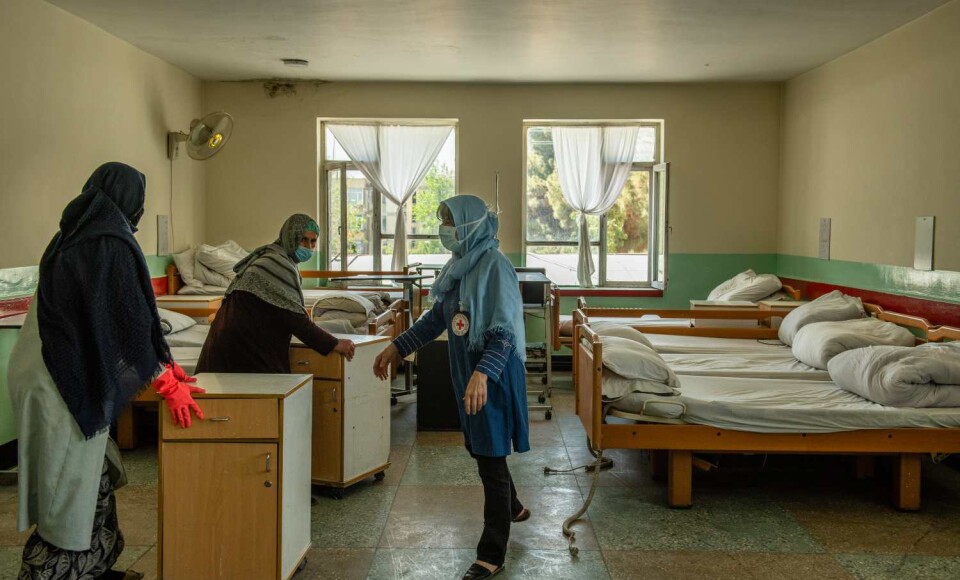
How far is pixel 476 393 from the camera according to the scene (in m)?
3.02

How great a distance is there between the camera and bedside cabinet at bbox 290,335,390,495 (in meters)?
4.20

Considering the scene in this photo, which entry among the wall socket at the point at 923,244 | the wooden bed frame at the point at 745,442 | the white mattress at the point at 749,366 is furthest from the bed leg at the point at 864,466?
the wall socket at the point at 923,244

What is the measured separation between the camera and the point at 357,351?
428 cm

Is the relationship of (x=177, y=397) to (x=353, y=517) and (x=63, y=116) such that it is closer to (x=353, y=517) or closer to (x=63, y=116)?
(x=353, y=517)

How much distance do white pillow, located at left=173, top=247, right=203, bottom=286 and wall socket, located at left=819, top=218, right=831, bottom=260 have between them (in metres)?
5.35

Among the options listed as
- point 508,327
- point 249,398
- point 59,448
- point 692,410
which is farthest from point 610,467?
point 59,448

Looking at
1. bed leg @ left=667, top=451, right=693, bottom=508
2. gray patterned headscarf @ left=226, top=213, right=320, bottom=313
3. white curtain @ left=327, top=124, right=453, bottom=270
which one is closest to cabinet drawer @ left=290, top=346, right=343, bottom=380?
gray patterned headscarf @ left=226, top=213, right=320, bottom=313

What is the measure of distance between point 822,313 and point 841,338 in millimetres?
850

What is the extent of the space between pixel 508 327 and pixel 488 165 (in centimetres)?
533

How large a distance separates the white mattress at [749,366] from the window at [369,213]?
137 inches

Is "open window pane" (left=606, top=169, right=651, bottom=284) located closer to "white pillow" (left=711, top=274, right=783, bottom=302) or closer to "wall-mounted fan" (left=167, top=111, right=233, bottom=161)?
"white pillow" (left=711, top=274, right=783, bottom=302)

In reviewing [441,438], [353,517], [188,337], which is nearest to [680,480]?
[353,517]

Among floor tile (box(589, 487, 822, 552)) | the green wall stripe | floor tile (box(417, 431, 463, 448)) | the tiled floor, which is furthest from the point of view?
floor tile (box(417, 431, 463, 448))

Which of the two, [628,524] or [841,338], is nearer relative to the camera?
[628,524]
